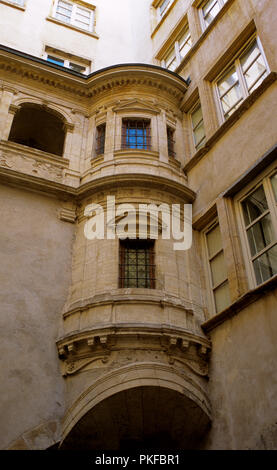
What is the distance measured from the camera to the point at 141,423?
Answer: 8305 millimetres

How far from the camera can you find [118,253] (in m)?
10.1

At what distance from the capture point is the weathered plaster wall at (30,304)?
320 inches

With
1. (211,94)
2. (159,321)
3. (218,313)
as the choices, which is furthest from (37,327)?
(211,94)

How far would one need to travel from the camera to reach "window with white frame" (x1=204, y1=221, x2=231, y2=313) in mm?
9547

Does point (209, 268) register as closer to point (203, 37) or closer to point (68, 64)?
point (203, 37)

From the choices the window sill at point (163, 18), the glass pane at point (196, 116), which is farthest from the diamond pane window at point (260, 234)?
the window sill at point (163, 18)

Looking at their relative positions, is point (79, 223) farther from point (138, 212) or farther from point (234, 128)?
point (234, 128)

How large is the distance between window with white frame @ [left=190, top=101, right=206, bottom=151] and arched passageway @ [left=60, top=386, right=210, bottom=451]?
741cm

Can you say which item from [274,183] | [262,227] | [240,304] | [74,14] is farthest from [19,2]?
[240,304]

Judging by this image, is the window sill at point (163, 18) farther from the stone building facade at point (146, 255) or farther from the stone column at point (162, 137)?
the stone column at point (162, 137)

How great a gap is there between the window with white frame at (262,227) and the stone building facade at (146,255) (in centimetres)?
3

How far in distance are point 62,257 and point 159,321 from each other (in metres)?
3.11

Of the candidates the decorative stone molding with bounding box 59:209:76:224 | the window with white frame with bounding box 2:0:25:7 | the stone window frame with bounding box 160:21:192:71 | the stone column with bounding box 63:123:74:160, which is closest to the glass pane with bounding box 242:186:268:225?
the decorative stone molding with bounding box 59:209:76:224

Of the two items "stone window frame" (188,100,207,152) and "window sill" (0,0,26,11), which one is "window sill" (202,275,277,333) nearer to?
"stone window frame" (188,100,207,152)
